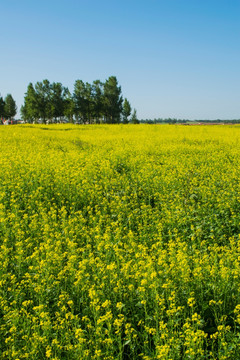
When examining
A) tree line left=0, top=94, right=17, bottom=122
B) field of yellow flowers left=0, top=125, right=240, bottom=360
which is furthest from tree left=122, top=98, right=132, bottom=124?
field of yellow flowers left=0, top=125, right=240, bottom=360

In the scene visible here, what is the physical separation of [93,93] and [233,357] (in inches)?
2758

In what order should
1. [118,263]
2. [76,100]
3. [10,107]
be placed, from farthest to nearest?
[10,107], [76,100], [118,263]

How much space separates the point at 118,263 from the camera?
4.54 metres

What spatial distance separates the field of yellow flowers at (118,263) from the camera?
3176 millimetres

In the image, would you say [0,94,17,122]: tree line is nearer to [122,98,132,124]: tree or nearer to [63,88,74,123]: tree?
[63,88,74,123]: tree

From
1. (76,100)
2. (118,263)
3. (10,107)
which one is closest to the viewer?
(118,263)

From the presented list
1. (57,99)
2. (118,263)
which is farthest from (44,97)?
(118,263)

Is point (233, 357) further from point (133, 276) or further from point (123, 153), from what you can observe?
point (123, 153)

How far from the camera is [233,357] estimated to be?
2.87 meters

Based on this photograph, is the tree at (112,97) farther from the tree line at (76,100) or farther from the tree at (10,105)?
the tree at (10,105)

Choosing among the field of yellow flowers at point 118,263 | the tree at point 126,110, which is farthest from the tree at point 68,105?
the field of yellow flowers at point 118,263

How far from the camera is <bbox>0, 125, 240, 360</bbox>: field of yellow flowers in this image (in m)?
3.18

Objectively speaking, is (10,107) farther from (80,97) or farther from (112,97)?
(112,97)

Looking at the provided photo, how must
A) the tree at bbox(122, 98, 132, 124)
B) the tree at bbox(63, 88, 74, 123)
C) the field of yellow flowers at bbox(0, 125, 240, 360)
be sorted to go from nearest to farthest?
1. the field of yellow flowers at bbox(0, 125, 240, 360)
2. the tree at bbox(63, 88, 74, 123)
3. the tree at bbox(122, 98, 132, 124)
